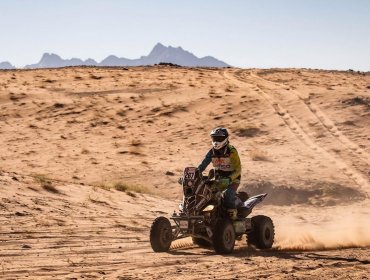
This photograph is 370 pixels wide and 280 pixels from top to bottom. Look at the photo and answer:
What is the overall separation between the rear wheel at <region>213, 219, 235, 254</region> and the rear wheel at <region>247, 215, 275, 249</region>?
101 centimetres

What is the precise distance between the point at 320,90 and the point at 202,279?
3133cm

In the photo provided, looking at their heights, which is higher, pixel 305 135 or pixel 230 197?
pixel 305 135

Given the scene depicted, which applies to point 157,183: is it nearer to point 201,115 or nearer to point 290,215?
point 290,215

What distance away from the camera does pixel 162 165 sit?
85.1ft

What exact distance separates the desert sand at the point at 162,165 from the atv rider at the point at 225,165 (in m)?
1.08

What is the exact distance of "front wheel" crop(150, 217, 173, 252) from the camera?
1208 centimetres

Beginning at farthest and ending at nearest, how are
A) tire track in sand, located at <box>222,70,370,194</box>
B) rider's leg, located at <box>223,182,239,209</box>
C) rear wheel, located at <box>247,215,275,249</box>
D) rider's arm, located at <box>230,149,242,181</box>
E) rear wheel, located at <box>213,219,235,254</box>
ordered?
1. tire track in sand, located at <box>222,70,370,194</box>
2. rear wheel, located at <box>247,215,275,249</box>
3. rider's arm, located at <box>230,149,242,181</box>
4. rider's leg, located at <box>223,182,239,209</box>
5. rear wheel, located at <box>213,219,235,254</box>

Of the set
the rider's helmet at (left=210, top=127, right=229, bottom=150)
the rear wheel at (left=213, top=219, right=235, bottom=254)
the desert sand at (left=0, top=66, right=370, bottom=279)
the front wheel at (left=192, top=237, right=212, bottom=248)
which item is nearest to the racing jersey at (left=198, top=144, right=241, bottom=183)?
the rider's helmet at (left=210, top=127, right=229, bottom=150)

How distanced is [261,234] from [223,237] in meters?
1.43

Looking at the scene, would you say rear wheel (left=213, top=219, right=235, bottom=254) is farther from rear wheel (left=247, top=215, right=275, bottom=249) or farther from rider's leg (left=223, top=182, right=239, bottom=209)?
rear wheel (left=247, top=215, right=275, bottom=249)

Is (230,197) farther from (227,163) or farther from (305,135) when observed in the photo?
(305,135)

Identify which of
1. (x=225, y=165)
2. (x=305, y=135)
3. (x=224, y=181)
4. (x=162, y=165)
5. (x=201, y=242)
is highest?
(x=305, y=135)

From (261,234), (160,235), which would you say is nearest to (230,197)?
(261,234)

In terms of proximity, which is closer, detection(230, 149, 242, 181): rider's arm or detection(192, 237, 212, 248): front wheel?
detection(230, 149, 242, 181): rider's arm
